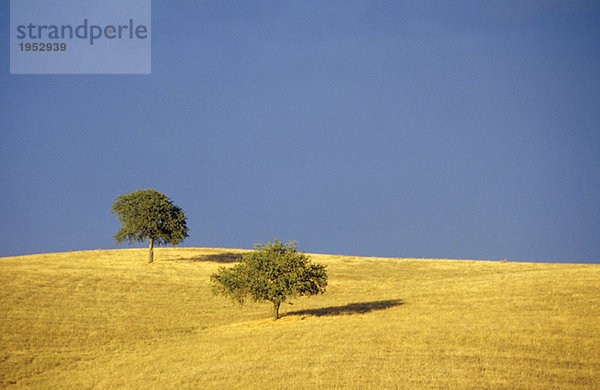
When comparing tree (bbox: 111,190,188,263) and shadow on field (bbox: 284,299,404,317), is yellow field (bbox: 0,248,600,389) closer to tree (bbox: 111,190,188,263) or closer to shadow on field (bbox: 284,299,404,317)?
shadow on field (bbox: 284,299,404,317)

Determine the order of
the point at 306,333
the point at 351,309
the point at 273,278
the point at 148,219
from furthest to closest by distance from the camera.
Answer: the point at 148,219, the point at 351,309, the point at 273,278, the point at 306,333

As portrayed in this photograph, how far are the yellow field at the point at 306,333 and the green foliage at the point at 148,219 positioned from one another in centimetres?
1077

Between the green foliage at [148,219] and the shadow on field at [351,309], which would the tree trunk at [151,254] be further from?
the shadow on field at [351,309]

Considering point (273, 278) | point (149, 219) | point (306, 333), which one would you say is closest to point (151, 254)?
point (149, 219)

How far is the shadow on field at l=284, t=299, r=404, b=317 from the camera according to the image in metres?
42.0

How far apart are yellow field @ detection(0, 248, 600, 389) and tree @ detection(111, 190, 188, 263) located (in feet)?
35.1

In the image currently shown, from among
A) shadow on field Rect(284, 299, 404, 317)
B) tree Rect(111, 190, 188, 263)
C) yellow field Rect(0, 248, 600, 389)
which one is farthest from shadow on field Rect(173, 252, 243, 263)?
shadow on field Rect(284, 299, 404, 317)

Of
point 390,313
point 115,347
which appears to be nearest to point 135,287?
point 115,347

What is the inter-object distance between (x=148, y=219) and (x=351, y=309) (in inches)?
1530

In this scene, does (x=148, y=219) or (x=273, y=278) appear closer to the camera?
(x=273, y=278)

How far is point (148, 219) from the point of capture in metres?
72.3

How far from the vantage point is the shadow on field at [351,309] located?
Answer: 42.0m

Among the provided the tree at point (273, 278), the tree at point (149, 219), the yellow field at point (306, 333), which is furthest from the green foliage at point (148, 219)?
the tree at point (273, 278)

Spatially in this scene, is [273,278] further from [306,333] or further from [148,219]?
[148,219]
